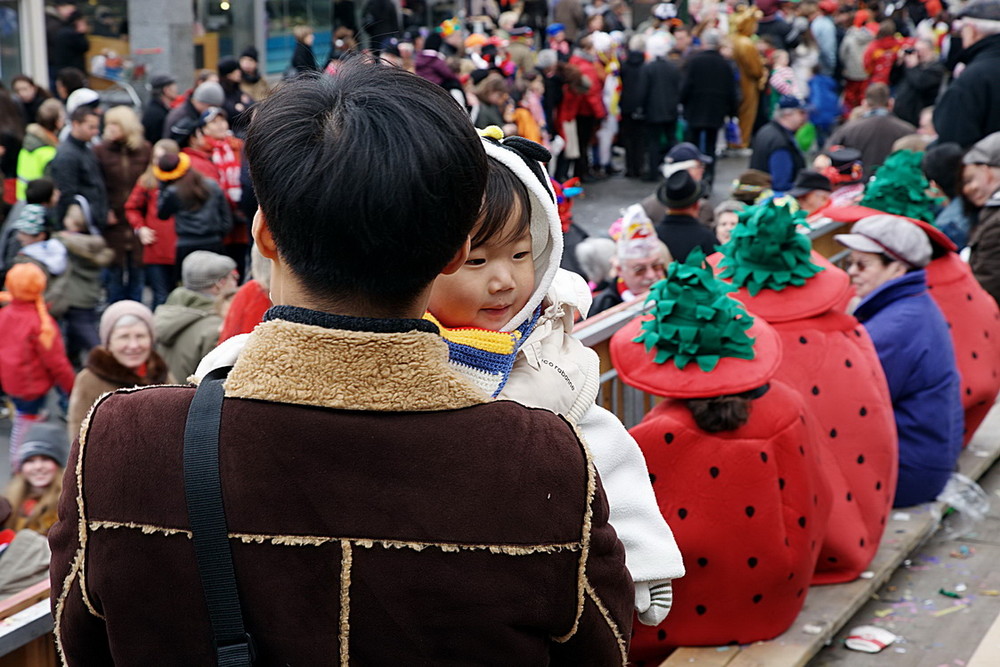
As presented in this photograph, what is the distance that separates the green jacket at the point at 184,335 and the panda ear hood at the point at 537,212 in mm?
4559

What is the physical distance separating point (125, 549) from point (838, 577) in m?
3.68

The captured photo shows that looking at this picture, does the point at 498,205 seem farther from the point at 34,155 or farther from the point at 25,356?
the point at 34,155

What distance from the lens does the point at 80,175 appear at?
30.9 ft

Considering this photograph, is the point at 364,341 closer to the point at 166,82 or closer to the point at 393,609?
the point at 393,609

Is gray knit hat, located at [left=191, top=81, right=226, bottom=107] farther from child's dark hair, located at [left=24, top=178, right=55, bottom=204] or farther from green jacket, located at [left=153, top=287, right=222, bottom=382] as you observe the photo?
green jacket, located at [left=153, top=287, right=222, bottom=382]

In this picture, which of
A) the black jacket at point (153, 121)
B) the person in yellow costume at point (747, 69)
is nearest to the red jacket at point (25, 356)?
the black jacket at point (153, 121)

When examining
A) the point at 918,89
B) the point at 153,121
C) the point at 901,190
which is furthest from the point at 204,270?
the point at 918,89

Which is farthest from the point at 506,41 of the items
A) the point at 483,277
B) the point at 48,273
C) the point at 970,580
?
the point at 483,277

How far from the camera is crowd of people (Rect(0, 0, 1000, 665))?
1.47m

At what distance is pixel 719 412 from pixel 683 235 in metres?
3.95

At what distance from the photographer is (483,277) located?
2154mm

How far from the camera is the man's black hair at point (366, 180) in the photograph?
1.42m

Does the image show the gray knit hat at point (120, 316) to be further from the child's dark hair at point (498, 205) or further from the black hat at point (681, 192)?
the child's dark hair at point (498, 205)

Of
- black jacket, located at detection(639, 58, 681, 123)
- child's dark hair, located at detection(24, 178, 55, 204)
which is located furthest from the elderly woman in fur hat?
black jacket, located at detection(639, 58, 681, 123)
